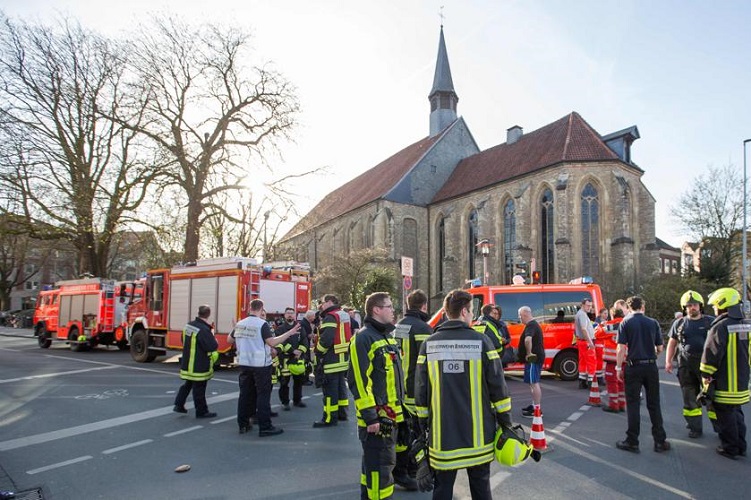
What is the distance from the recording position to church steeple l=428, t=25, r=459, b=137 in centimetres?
4075

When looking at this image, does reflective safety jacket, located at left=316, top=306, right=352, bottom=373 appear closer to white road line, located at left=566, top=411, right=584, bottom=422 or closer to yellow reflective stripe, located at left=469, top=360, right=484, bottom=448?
white road line, located at left=566, top=411, right=584, bottom=422

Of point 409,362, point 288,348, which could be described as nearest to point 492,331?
point 409,362

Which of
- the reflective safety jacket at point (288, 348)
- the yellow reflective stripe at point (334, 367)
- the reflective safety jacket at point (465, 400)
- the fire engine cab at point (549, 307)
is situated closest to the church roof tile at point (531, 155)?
the fire engine cab at point (549, 307)

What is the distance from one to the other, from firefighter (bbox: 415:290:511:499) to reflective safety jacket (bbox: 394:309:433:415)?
112cm

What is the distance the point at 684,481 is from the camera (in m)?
4.48

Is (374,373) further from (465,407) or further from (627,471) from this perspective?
(627,471)

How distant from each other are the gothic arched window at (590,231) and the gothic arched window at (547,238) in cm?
183

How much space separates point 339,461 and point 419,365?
8.48ft

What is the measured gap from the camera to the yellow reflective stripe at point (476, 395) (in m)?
2.92

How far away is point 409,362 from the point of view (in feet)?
13.8

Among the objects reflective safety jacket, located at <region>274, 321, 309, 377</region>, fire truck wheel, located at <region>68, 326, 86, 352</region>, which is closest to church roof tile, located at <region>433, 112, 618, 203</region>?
reflective safety jacket, located at <region>274, 321, 309, 377</region>

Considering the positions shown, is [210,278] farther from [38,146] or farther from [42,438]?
[38,146]

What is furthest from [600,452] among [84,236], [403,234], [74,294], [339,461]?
[403,234]

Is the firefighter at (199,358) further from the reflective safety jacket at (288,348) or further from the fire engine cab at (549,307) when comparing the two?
the fire engine cab at (549,307)
